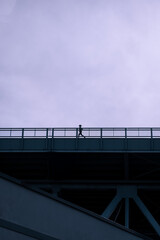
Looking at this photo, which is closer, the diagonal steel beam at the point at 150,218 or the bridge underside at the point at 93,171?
the diagonal steel beam at the point at 150,218

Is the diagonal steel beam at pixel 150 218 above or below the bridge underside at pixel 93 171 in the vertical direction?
below

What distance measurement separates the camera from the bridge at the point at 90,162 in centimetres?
3231

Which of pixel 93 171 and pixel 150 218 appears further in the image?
pixel 93 171

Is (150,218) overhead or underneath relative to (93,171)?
underneath

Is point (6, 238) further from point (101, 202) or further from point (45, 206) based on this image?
point (101, 202)

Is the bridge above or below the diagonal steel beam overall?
above

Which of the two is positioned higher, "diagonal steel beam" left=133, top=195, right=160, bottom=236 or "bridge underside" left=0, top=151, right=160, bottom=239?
"bridge underside" left=0, top=151, right=160, bottom=239

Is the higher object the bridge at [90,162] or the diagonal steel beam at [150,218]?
the bridge at [90,162]

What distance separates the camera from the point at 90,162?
3312 centimetres

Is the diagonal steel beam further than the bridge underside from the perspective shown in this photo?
No

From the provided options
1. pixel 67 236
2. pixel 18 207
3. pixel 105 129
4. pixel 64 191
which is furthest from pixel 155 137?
pixel 18 207

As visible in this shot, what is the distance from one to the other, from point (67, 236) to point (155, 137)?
20856mm

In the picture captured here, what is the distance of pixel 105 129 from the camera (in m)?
33.6

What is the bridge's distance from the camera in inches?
1272
